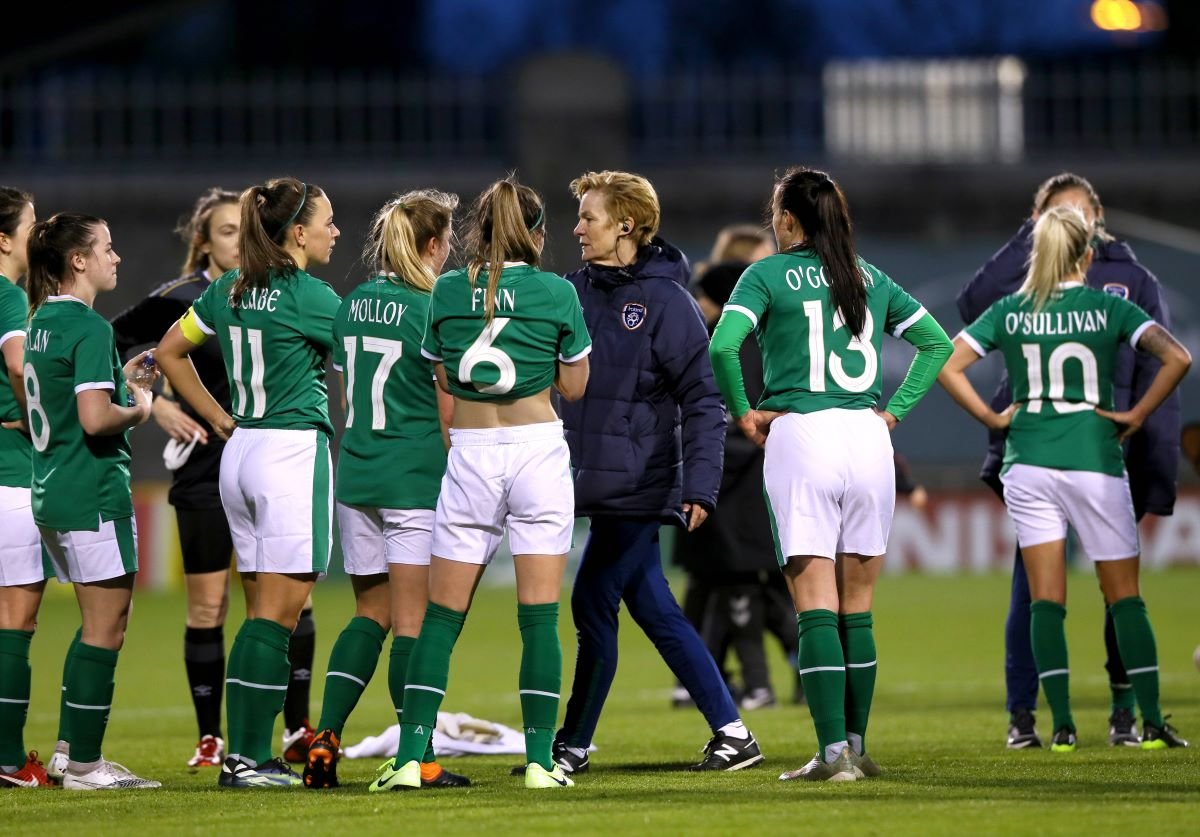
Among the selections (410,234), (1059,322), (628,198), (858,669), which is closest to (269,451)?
(410,234)

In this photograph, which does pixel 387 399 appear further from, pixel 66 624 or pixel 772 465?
pixel 66 624

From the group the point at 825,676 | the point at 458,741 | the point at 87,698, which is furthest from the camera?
the point at 458,741

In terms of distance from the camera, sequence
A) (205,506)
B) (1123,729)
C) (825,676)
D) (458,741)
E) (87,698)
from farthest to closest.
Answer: (458,741) < (205,506) < (1123,729) < (87,698) < (825,676)

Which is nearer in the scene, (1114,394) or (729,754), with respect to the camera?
(729,754)

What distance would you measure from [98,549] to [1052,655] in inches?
144

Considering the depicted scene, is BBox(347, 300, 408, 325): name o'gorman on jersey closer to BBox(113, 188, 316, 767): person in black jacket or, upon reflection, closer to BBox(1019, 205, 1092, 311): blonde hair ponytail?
BBox(113, 188, 316, 767): person in black jacket

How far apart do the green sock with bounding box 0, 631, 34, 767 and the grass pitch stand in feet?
0.82

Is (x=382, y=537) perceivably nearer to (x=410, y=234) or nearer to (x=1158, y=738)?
(x=410, y=234)

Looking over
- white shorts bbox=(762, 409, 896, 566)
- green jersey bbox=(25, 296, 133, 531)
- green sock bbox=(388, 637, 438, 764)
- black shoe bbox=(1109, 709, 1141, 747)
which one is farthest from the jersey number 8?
black shoe bbox=(1109, 709, 1141, 747)

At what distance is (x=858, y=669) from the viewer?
6.68 metres

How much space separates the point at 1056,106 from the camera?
23.2 metres

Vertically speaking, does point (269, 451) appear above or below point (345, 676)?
above

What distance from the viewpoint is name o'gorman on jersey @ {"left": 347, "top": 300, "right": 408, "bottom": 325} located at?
6531 millimetres

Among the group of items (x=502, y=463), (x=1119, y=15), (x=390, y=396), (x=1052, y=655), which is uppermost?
(x=1119, y=15)
